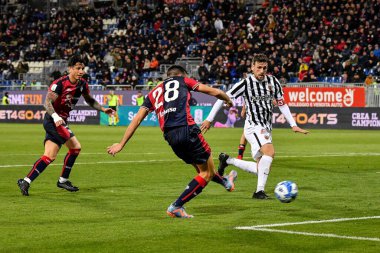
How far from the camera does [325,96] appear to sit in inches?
1642

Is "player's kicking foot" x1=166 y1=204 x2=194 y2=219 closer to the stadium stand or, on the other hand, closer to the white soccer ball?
the white soccer ball

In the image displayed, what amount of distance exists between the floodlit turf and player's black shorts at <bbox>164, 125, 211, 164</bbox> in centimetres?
82

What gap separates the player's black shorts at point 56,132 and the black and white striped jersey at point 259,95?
3170 mm

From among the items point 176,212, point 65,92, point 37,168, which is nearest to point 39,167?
point 37,168

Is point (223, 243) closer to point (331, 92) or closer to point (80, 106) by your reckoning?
point (331, 92)

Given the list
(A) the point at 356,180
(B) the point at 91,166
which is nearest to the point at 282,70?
(B) the point at 91,166

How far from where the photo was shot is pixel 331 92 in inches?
1634

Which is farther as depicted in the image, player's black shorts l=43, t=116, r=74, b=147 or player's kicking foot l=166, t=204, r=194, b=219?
player's black shorts l=43, t=116, r=74, b=147

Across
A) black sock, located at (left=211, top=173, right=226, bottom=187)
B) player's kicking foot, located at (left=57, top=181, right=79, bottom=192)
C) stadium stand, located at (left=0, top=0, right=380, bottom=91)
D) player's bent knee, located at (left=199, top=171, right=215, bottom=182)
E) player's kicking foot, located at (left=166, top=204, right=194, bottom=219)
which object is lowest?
player's kicking foot, located at (left=57, top=181, right=79, bottom=192)

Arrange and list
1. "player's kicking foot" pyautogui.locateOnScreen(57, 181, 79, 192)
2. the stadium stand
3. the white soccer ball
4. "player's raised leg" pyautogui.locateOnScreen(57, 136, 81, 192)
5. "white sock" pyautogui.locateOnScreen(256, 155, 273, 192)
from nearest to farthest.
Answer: the white soccer ball, "white sock" pyautogui.locateOnScreen(256, 155, 273, 192), "player's kicking foot" pyautogui.locateOnScreen(57, 181, 79, 192), "player's raised leg" pyautogui.locateOnScreen(57, 136, 81, 192), the stadium stand

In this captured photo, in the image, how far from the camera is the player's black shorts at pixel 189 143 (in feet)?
33.7

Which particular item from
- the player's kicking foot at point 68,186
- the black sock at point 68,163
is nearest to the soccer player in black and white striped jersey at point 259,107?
the player's kicking foot at point 68,186

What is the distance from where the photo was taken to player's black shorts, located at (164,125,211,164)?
33.7 feet

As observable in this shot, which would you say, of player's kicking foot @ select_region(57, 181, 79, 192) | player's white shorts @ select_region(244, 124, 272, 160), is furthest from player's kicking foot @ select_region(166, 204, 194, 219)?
player's kicking foot @ select_region(57, 181, 79, 192)
